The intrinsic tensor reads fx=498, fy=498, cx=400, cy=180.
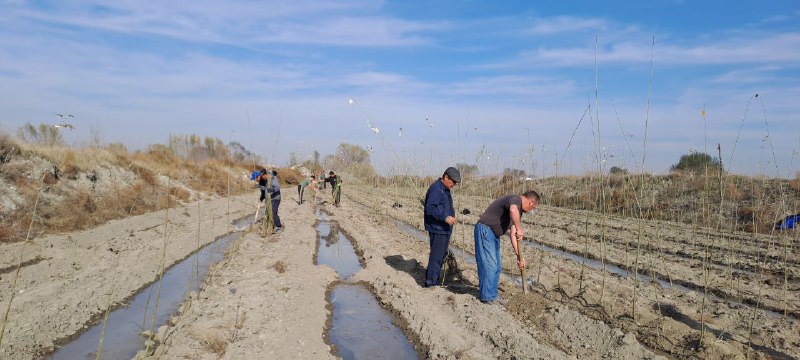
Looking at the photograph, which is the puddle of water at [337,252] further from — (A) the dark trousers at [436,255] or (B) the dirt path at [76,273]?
(B) the dirt path at [76,273]

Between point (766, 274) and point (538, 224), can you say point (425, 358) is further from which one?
point (538, 224)

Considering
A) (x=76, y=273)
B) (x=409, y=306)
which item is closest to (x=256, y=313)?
(x=409, y=306)

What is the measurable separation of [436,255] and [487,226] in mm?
1098

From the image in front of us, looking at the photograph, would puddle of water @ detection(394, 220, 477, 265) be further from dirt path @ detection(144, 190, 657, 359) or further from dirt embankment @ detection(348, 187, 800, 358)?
dirt path @ detection(144, 190, 657, 359)

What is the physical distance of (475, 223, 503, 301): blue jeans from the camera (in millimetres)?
6109

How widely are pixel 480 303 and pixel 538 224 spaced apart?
992cm

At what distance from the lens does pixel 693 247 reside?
37.4 ft

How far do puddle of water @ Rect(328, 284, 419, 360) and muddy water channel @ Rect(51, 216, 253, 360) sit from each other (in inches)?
73.7

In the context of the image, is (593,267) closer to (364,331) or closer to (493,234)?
(493,234)

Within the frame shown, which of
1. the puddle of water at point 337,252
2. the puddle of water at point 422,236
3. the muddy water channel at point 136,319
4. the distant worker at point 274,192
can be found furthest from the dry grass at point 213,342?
the distant worker at point 274,192

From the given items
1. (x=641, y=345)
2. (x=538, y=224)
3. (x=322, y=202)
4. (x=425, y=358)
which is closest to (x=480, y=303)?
(x=425, y=358)

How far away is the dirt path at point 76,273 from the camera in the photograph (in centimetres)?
531

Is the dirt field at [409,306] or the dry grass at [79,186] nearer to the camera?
the dirt field at [409,306]

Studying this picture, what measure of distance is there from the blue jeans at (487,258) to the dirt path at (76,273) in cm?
332
